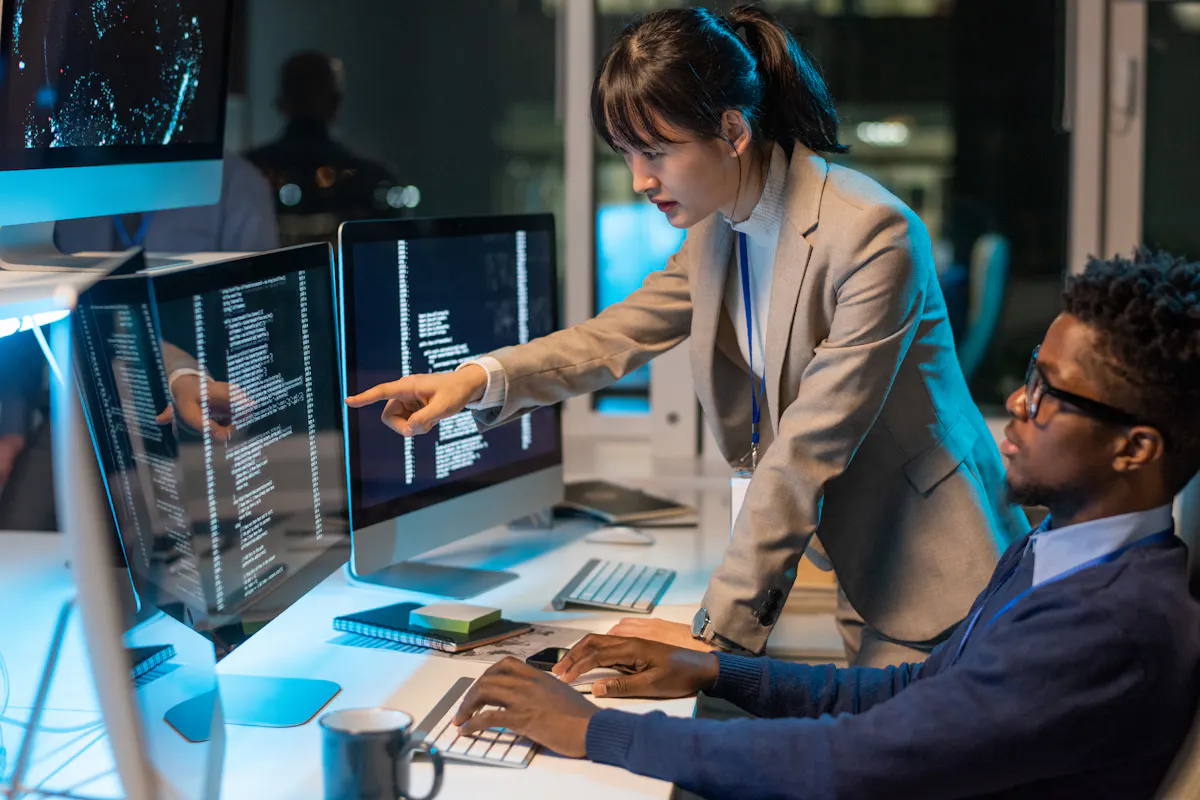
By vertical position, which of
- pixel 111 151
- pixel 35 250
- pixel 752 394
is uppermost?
pixel 111 151

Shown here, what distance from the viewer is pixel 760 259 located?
1.69 m

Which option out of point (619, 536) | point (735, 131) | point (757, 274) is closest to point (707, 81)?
point (735, 131)

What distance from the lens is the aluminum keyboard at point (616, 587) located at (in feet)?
5.66

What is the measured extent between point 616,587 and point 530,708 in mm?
596

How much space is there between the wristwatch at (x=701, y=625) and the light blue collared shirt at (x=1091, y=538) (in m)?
0.41

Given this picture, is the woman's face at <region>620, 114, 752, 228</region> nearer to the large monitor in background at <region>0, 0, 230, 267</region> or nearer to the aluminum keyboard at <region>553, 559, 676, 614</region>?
the aluminum keyboard at <region>553, 559, 676, 614</region>

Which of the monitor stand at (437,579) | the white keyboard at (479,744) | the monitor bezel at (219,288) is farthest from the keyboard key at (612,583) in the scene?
the white keyboard at (479,744)

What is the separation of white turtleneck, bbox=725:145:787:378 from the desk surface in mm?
388

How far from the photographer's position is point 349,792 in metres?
1.02

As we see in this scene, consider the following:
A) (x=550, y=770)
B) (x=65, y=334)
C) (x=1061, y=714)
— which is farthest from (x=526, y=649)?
(x=65, y=334)

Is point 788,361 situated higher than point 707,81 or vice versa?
point 707,81

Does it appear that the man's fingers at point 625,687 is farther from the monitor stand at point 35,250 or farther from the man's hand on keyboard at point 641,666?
the monitor stand at point 35,250

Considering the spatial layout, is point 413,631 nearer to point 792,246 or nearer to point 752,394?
point 752,394

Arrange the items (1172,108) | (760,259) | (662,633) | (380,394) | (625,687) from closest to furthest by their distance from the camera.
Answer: (625,687), (662,633), (380,394), (760,259), (1172,108)
